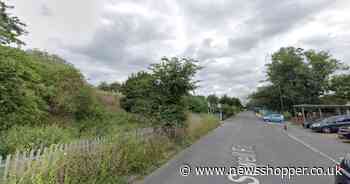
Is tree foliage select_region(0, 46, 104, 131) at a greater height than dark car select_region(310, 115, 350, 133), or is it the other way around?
tree foliage select_region(0, 46, 104, 131)

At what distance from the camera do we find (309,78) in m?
34.7

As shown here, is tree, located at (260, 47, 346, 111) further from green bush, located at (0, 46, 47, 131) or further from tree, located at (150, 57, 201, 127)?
green bush, located at (0, 46, 47, 131)

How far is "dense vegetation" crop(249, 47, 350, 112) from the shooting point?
34.6 metres

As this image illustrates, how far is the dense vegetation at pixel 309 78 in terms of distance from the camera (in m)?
34.6

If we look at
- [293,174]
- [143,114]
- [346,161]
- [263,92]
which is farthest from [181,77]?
[263,92]

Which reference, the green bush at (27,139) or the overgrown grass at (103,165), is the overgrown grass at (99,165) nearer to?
the overgrown grass at (103,165)

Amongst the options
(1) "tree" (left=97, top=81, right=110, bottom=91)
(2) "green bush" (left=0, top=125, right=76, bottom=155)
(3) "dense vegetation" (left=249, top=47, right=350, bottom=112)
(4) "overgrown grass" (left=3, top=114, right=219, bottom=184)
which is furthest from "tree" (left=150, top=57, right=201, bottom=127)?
(3) "dense vegetation" (left=249, top=47, right=350, bottom=112)

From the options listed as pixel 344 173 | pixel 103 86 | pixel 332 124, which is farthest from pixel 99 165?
pixel 103 86

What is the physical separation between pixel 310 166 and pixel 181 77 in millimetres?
5901

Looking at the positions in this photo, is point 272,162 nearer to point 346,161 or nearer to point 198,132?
point 346,161

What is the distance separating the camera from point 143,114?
30.7ft

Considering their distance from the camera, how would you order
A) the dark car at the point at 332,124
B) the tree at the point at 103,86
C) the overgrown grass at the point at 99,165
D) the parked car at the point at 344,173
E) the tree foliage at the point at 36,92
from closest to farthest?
1. the parked car at the point at 344,173
2. the overgrown grass at the point at 99,165
3. the tree foliage at the point at 36,92
4. the dark car at the point at 332,124
5. the tree at the point at 103,86

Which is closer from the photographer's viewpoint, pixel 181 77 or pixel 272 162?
pixel 272 162

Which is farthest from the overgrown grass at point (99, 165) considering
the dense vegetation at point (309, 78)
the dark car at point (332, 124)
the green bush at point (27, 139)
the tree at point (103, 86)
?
the dense vegetation at point (309, 78)
